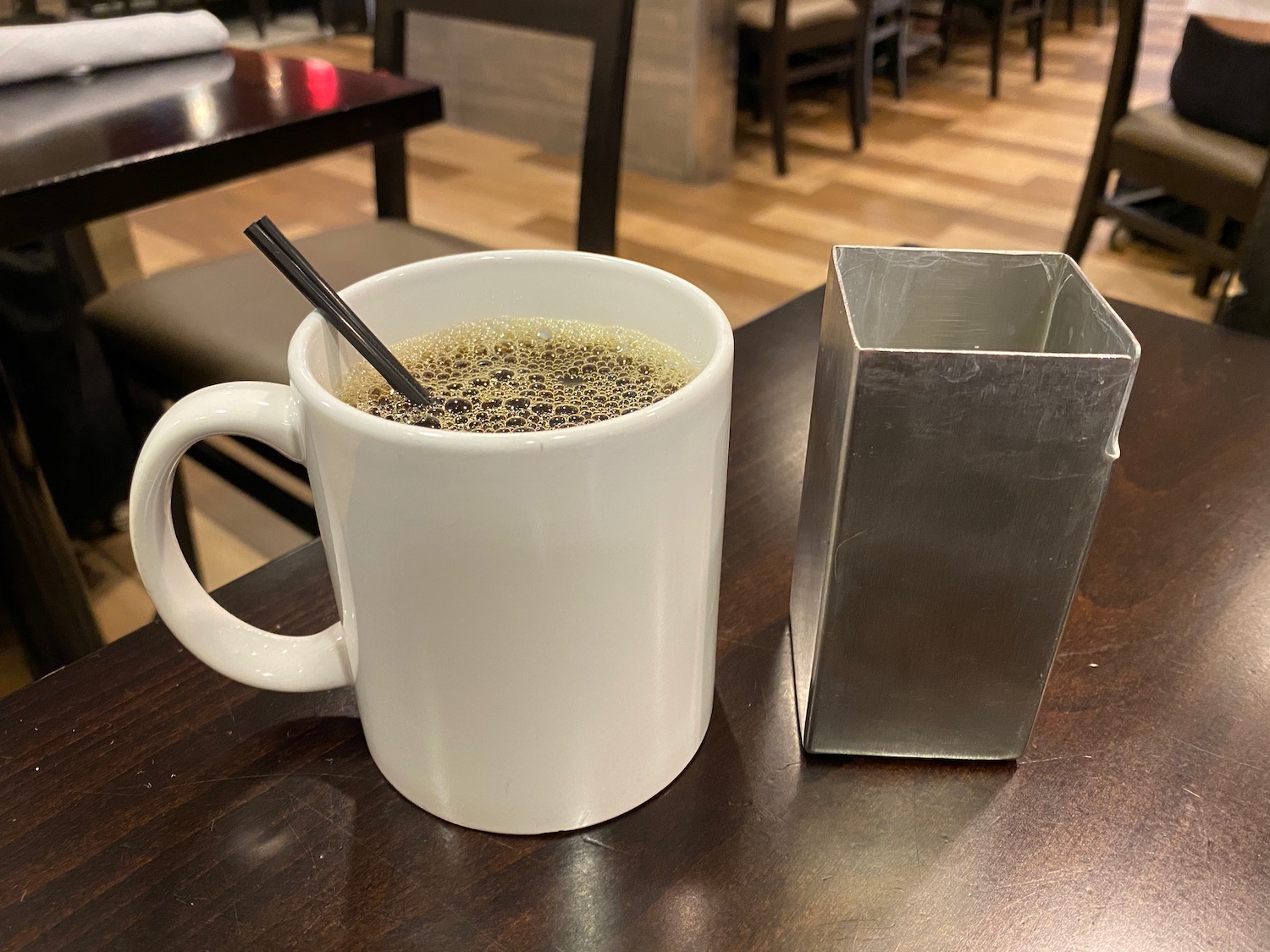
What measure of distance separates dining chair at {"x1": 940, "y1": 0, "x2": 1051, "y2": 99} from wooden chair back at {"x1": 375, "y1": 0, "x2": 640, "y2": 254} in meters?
2.82

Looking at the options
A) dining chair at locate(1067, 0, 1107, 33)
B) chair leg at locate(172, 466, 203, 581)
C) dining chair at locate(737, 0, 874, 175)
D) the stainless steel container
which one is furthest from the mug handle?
dining chair at locate(1067, 0, 1107, 33)

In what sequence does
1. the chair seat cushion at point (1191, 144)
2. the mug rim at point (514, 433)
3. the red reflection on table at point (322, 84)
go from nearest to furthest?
the mug rim at point (514, 433) → the red reflection on table at point (322, 84) → the chair seat cushion at point (1191, 144)

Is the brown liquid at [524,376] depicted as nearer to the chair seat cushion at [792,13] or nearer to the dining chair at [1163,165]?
the dining chair at [1163,165]

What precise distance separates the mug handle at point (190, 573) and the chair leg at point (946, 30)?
395cm

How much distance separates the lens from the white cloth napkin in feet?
3.02

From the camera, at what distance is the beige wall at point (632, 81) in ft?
8.53

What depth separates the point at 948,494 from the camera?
0.30 m

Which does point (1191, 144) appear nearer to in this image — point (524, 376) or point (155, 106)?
point (155, 106)

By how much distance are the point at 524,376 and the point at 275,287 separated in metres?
0.78

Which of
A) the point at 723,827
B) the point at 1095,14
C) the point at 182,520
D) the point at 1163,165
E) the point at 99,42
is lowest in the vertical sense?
the point at 1095,14

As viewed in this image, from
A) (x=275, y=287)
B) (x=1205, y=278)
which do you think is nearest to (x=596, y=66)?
(x=275, y=287)

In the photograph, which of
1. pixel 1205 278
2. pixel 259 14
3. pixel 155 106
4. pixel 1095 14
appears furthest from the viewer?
pixel 1095 14

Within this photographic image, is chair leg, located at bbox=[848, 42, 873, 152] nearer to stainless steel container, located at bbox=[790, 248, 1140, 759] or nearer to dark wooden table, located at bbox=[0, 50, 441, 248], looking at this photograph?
dark wooden table, located at bbox=[0, 50, 441, 248]

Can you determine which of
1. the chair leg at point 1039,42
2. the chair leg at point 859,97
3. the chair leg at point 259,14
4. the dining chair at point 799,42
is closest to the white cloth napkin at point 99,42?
the dining chair at point 799,42
